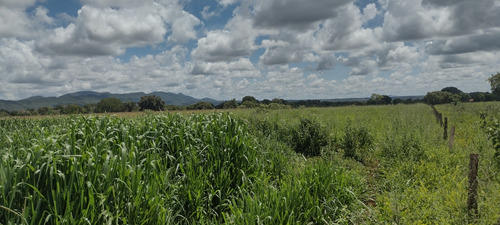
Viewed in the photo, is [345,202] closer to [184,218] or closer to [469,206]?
[469,206]

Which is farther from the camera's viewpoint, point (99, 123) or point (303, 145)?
point (303, 145)

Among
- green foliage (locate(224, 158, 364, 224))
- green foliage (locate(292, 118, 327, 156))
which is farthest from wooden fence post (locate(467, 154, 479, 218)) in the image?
green foliage (locate(292, 118, 327, 156))

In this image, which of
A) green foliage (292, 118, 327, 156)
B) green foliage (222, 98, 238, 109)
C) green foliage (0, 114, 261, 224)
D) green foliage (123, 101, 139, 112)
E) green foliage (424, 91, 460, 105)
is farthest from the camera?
green foliage (424, 91, 460, 105)

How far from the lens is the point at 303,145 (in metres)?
11.4

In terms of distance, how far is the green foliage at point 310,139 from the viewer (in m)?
11.2

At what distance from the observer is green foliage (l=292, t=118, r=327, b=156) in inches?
441

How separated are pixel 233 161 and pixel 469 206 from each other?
14.1ft

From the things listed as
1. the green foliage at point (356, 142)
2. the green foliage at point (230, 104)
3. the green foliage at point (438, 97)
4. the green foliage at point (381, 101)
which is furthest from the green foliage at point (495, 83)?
the green foliage at point (356, 142)

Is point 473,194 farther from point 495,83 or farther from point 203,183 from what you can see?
point 495,83

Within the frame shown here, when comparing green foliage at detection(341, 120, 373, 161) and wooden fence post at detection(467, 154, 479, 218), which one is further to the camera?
green foliage at detection(341, 120, 373, 161)

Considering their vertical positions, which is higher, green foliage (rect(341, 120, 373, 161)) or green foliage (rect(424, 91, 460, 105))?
green foliage (rect(424, 91, 460, 105))

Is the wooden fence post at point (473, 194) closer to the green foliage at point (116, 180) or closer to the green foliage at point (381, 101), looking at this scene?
the green foliage at point (116, 180)

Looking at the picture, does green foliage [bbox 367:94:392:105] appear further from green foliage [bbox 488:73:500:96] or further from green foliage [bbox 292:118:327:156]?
green foliage [bbox 292:118:327:156]

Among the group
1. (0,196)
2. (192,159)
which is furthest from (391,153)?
(0,196)
